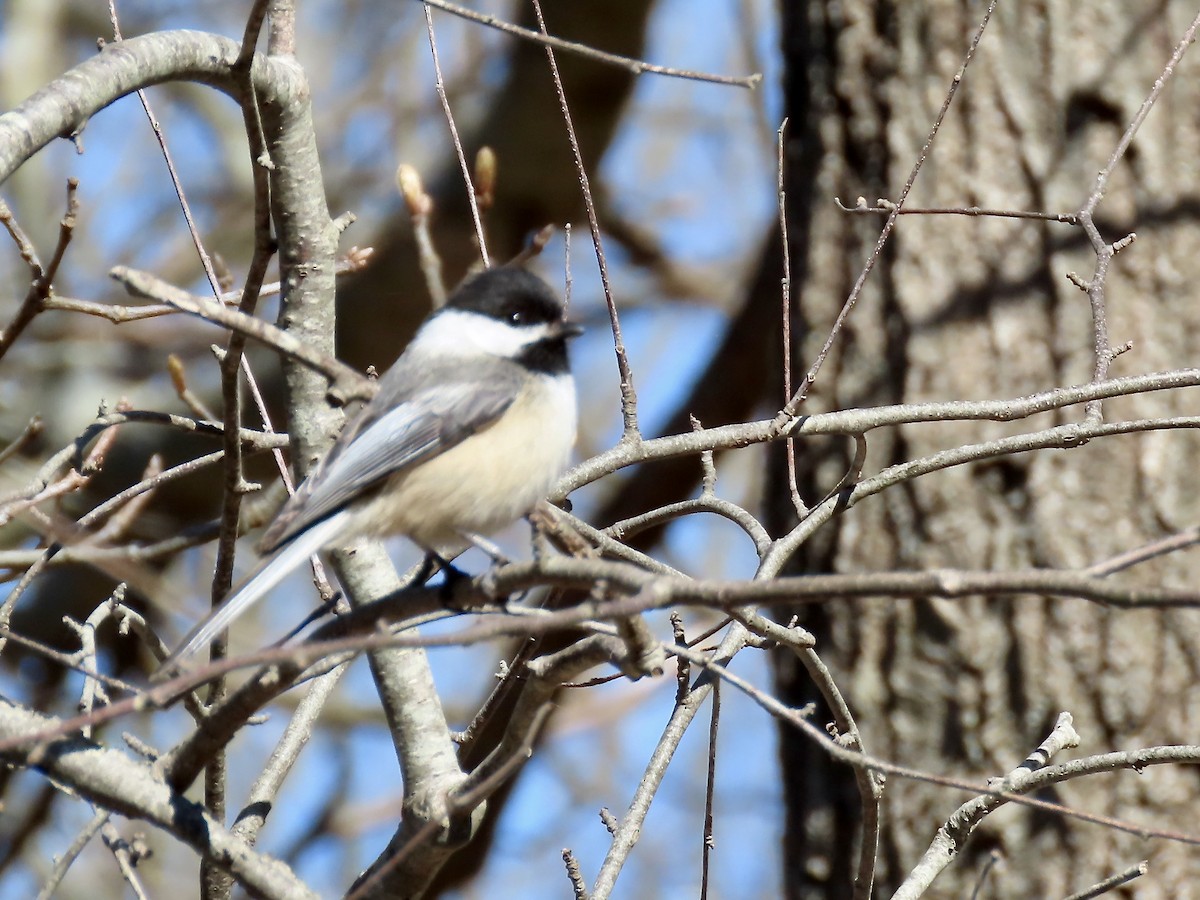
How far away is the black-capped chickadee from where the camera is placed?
2.26m

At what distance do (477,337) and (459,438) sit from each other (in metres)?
0.36

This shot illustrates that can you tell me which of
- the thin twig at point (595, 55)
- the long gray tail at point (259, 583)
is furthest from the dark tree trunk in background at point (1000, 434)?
the long gray tail at point (259, 583)

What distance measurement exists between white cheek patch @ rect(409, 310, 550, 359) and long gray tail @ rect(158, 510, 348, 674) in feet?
1.88

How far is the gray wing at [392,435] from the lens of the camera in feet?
7.23

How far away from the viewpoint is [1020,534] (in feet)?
11.6

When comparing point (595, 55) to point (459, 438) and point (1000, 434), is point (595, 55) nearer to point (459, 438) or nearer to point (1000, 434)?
point (459, 438)

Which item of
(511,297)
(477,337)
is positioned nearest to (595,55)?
(511,297)

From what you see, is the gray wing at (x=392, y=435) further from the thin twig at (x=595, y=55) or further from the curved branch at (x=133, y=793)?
the thin twig at (x=595, y=55)

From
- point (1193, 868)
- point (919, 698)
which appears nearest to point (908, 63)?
point (919, 698)

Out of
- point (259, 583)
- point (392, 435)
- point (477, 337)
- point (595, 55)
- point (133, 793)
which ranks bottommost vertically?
point (133, 793)

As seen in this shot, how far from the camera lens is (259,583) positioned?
1.97 meters

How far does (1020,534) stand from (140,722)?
358 cm

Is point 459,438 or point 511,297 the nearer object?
point 459,438

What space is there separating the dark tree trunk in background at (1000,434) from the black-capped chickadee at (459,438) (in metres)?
1.42
